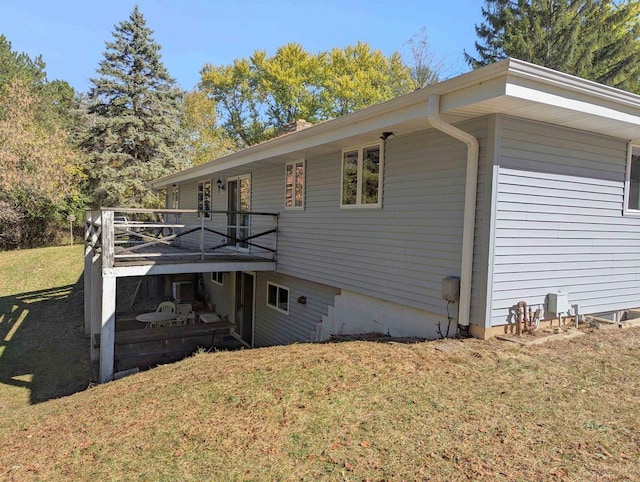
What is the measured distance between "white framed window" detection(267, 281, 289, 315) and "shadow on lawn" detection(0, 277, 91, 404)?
4351 mm

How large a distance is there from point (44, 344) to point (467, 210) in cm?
1173

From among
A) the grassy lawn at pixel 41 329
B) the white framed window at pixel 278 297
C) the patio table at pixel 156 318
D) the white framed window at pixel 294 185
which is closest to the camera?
the grassy lawn at pixel 41 329

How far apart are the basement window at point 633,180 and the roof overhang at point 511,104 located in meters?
0.25

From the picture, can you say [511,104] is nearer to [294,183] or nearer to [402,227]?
[402,227]

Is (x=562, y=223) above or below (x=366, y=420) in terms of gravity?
above

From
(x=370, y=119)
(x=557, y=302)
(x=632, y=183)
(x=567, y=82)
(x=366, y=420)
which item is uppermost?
(x=567, y=82)

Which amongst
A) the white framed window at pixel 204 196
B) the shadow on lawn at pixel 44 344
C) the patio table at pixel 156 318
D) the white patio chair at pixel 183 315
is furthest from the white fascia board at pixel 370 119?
the shadow on lawn at pixel 44 344

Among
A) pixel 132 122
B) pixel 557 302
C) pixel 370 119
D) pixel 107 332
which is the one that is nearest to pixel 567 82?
pixel 370 119

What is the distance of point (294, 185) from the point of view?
9.61 metres

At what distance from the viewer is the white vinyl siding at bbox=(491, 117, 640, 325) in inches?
216

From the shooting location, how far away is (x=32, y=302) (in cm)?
1608

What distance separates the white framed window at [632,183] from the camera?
22.3 feet

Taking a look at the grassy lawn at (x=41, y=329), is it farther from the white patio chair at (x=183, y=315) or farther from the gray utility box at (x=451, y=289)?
the gray utility box at (x=451, y=289)

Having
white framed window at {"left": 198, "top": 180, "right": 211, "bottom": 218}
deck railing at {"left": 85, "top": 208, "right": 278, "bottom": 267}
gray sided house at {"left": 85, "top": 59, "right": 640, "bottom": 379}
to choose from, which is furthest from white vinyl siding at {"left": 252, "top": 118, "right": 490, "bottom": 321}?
white framed window at {"left": 198, "top": 180, "right": 211, "bottom": 218}
